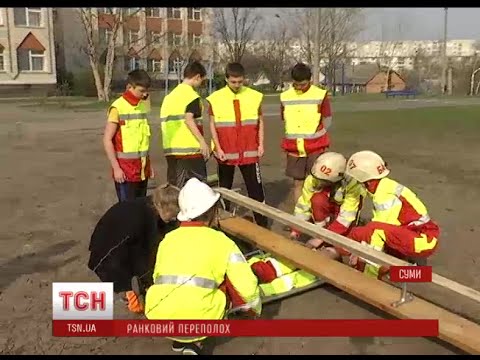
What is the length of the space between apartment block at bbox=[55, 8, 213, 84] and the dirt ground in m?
1.87

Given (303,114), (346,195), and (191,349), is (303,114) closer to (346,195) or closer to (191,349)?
(346,195)

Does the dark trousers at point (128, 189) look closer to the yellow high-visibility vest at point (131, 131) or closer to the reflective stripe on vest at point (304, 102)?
the yellow high-visibility vest at point (131, 131)

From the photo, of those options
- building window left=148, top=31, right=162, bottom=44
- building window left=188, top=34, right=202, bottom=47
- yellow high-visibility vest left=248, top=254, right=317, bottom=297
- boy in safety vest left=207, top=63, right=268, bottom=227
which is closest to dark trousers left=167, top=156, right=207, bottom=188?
boy in safety vest left=207, top=63, right=268, bottom=227

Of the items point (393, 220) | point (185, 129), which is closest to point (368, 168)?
point (393, 220)

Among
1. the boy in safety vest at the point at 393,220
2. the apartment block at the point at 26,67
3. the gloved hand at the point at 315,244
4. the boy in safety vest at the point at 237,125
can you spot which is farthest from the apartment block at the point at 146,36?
the apartment block at the point at 26,67

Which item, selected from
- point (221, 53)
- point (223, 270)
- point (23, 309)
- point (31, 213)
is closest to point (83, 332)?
point (23, 309)

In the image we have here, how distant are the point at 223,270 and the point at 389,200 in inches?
60.8

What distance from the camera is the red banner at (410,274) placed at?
3.71 metres

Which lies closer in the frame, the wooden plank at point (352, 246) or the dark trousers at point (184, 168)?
the wooden plank at point (352, 246)

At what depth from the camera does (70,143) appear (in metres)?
13.9

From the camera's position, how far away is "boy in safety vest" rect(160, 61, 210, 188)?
5.53 meters

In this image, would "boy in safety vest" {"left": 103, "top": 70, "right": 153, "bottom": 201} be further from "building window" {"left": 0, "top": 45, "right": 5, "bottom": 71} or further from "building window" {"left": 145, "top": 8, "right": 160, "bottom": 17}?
"building window" {"left": 0, "top": 45, "right": 5, "bottom": 71}

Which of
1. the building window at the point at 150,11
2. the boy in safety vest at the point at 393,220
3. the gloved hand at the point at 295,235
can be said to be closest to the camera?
the building window at the point at 150,11

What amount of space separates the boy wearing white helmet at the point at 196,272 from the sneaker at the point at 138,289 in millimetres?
795
